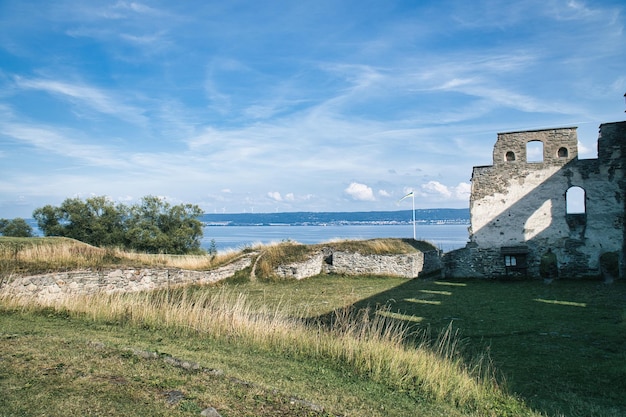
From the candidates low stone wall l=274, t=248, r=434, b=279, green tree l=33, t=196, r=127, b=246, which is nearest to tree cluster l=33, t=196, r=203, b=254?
green tree l=33, t=196, r=127, b=246

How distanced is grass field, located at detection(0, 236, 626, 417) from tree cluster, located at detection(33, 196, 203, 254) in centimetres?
2825

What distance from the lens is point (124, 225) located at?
40.1m

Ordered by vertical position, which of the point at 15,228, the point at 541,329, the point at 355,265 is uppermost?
the point at 15,228

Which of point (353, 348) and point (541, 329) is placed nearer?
point (353, 348)

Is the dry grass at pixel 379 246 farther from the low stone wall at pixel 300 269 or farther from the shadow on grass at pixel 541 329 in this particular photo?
the shadow on grass at pixel 541 329

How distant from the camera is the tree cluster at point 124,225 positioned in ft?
126

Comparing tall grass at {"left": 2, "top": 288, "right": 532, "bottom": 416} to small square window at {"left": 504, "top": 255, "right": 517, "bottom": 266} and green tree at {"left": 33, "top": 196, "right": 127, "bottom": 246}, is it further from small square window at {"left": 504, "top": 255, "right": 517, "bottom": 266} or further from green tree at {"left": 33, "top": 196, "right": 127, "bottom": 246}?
green tree at {"left": 33, "top": 196, "right": 127, "bottom": 246}

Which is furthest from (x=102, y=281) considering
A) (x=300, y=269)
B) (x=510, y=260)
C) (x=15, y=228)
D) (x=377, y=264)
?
(x=15, y=228)

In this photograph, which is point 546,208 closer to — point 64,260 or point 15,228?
point 64,260

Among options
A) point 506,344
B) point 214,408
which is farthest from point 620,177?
point 214,408

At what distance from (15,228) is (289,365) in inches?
1630

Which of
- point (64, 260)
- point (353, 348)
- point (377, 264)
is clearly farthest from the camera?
point (377, 264)

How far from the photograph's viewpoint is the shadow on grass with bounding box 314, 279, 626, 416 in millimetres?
7367

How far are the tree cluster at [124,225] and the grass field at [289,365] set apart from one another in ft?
92.7
